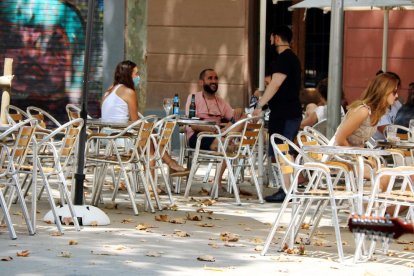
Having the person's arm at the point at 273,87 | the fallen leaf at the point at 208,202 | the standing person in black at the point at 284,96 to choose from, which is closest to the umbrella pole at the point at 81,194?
the fallen leaf at the point at 208,202

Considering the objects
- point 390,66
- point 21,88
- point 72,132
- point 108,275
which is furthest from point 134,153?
point 21,88

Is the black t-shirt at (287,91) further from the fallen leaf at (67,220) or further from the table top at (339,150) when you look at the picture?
the table top at (339,150)

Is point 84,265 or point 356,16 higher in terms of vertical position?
point 356,16

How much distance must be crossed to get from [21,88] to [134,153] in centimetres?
1005

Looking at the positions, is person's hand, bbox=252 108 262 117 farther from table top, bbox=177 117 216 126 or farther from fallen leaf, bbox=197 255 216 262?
fallen leaf, bbox=197 255 216 262

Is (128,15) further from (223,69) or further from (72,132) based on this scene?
(72,132)

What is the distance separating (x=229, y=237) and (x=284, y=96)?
3.32 meters

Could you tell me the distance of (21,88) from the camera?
20.4 metres

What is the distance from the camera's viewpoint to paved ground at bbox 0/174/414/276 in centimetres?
745

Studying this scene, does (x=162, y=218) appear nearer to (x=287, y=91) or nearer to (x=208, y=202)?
(x=208, y=202)

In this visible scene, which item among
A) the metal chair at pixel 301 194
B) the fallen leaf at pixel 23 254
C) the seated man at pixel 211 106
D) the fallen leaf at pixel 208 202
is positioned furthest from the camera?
the seated man at pixel 211 106

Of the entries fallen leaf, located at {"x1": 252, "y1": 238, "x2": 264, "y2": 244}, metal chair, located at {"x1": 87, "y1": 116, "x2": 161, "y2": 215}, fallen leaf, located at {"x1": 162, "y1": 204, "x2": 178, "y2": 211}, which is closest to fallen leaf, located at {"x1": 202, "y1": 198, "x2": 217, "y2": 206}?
fallen leaf, located at {"x1": 162, "y1": 204, "x2": 178, "y2": 211}

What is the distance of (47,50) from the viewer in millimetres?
20250

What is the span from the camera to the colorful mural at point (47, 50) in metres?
20.2
